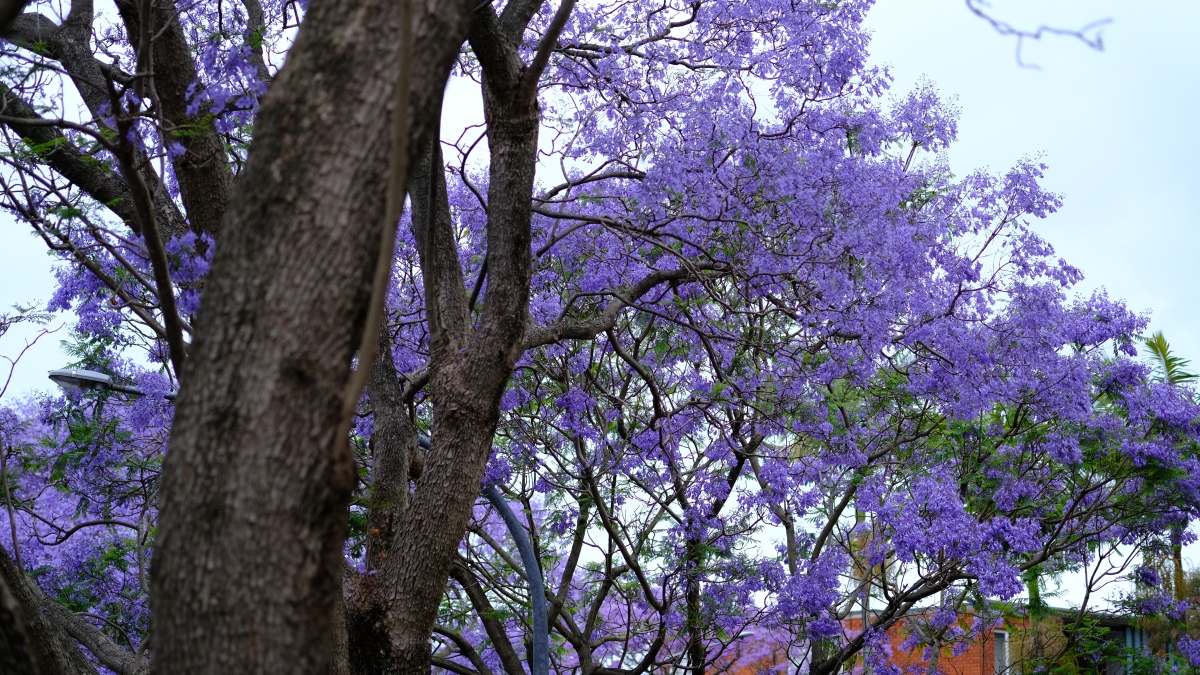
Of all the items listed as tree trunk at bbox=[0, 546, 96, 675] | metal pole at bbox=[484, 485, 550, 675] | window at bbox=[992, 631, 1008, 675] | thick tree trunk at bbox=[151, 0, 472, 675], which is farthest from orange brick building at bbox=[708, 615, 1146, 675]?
thick tree trunk at bbox=[151, 0, 472, 675]

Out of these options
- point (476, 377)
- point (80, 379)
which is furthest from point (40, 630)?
point (80, 379)

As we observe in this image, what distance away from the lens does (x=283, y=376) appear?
80.2 inches

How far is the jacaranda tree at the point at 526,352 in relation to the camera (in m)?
2.07

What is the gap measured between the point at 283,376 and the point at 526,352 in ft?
19.0

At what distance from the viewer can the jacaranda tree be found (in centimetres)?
207

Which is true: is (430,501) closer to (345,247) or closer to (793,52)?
(345,247)

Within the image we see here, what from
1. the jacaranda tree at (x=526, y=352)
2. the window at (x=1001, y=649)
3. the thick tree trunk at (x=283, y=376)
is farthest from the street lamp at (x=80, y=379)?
the window at (x=1001, y=649)

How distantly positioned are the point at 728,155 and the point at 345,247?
4761mm

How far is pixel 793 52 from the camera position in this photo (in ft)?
24.1

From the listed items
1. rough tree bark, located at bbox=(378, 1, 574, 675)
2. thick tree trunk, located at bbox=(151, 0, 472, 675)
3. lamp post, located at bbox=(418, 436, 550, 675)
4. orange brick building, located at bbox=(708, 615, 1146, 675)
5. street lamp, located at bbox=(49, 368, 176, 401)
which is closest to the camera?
thick tree trunk, located at bbox=(151, 0, 472, 675)

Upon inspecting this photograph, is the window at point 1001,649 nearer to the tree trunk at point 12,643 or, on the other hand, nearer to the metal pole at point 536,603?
the metal pole at point 536,603

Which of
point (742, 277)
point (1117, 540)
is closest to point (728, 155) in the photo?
point (742, 277)

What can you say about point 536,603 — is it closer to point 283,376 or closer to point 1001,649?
point 283,376

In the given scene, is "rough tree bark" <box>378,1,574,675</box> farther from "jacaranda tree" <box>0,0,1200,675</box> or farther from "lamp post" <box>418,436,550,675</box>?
"lamp post" <box>418,436,550,675</box>
